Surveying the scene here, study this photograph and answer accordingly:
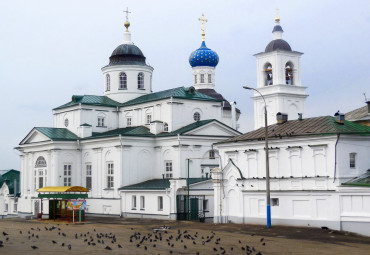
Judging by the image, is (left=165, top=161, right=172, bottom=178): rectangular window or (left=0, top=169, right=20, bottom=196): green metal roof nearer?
(left=165, top=161, right=172, bottom=178): rectangular window

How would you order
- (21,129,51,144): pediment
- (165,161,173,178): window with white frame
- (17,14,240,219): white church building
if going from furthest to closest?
(21,129,51,144): pediment → (165,161,173,178): window with white frame → (17,14,240,219): white church building

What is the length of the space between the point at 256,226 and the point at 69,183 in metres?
28.4

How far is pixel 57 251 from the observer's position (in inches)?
1073

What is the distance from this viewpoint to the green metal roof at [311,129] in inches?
1587

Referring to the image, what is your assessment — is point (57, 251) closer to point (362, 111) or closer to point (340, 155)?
point (340, 155)

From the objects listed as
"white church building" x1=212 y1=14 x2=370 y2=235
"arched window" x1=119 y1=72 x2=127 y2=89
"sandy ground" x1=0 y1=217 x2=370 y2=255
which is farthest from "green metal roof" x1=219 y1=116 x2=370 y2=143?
"arched window" x1=119 y1=72 x2=127 y2=89

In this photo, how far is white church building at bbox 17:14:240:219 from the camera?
184 ft

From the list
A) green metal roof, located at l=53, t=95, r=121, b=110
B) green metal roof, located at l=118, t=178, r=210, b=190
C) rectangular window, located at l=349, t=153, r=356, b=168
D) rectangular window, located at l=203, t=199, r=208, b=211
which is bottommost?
rectangular window, located at l=203, t=199, r=208, b=211

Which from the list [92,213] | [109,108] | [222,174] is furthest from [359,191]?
[109,108]

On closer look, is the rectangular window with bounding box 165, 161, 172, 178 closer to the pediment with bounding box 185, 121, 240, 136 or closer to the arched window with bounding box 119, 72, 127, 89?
the pediment with bounding box 185, 121, 240, 136

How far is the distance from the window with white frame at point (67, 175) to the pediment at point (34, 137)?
11.7 ft

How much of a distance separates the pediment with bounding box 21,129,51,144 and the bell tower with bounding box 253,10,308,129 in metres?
24.9

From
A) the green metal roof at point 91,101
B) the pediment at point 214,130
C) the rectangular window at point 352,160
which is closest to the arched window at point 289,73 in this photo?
the pediment at point 214,130

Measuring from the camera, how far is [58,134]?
216 ft
